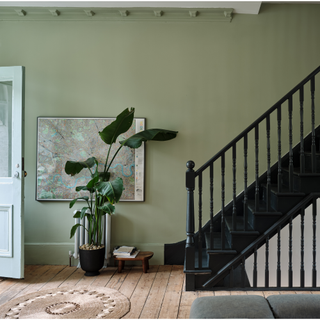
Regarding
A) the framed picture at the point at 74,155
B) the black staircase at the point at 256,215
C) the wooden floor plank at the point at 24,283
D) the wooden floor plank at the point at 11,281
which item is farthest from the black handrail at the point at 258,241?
the wooden floor plank at the point at 11,281

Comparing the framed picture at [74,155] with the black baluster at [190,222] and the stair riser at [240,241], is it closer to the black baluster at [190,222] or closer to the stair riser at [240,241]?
the black baluster at [190,222]

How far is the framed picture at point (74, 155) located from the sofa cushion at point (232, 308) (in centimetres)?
248

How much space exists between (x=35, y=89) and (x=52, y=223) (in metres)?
1.71

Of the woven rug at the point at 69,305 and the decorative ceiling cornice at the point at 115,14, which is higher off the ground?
the decorative ceiling cornice at the point at 115,14

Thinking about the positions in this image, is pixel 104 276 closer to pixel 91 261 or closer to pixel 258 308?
pixel 91 261

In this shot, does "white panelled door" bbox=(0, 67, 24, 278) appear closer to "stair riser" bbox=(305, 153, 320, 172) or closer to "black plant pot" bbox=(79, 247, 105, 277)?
"black plant pot" bbox=(79, 247, 105, 277)

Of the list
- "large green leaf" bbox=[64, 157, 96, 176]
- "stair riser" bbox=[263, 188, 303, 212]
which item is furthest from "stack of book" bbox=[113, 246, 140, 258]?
"stair riser" bbox=[263, 188, 303, 212]

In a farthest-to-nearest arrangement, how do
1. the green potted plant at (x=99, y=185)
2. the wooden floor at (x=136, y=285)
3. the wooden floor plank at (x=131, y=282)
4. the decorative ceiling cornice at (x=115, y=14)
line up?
the decorative ceiling cornice at (x=115, y=14) < the green potted plant at (x=99, y=185) < the wooden floor plank at (x=131, y=282) < the wooden floor at (x=136, y=285)

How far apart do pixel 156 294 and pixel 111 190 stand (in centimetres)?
112

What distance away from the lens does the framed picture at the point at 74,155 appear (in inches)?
157

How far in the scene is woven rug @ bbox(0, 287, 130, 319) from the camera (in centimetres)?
263

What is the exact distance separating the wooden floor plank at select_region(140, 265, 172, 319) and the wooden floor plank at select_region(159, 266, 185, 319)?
1.6 inches

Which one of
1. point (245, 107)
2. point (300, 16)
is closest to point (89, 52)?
point (245, 107)

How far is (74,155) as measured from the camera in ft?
13.1
